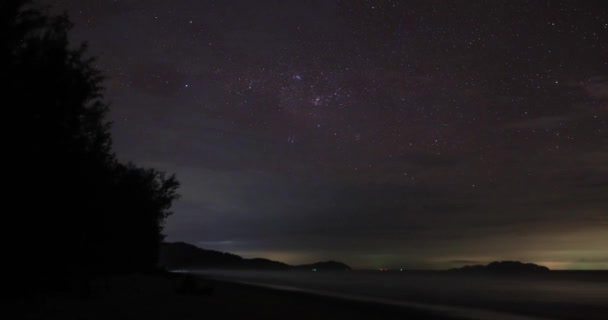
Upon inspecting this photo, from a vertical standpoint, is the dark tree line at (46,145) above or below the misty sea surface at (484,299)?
above

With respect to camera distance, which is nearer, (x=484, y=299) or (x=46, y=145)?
(x=46, y=145)

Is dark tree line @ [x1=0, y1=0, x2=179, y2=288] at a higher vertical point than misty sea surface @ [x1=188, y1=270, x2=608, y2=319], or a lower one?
higher

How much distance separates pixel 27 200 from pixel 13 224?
2.83 ft

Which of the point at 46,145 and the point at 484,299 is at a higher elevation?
the point at 46,145

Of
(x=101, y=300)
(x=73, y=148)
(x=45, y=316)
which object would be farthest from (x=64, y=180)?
(x=101, y=300)

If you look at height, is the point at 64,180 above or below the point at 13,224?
above

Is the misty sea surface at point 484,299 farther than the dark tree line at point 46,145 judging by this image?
Yes

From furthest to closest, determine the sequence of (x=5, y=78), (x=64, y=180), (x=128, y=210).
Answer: (x=128, y=210) → (x=64, y=180) → (x=5, y=78)

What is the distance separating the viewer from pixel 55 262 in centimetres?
1970

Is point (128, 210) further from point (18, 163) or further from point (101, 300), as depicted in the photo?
point (18, 163)

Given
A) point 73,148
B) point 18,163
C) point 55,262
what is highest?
point 73,148

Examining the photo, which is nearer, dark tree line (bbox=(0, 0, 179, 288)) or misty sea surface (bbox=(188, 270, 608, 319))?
dark tree line (bbox=(0, 0, 179, 288))

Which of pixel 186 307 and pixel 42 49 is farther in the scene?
pixel 186 307

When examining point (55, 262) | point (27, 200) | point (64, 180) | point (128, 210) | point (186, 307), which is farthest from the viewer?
point (128, 210)
